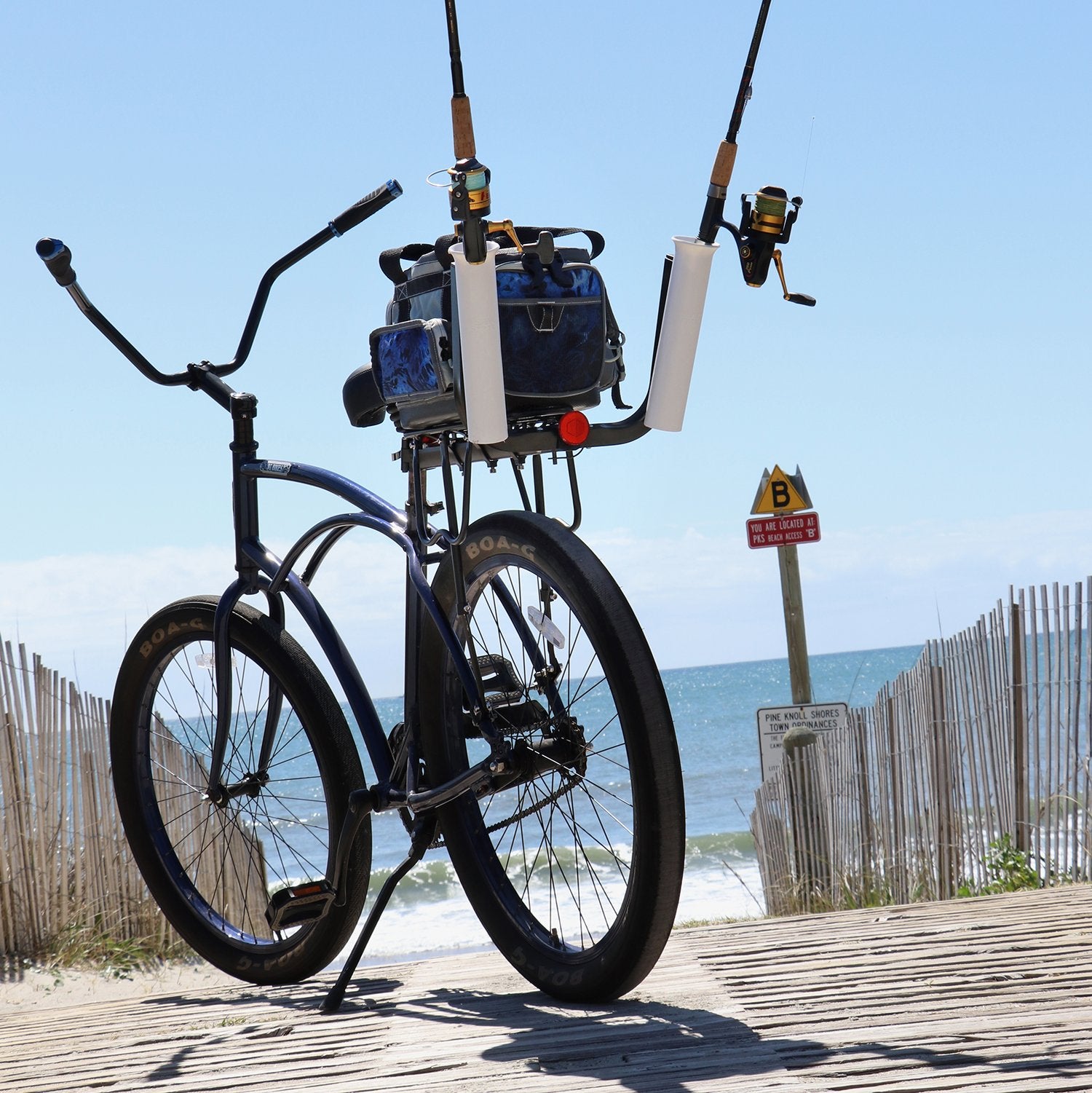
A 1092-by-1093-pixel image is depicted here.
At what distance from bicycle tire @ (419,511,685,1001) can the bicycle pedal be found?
1.09ft

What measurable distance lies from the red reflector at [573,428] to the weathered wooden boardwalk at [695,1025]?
996mm

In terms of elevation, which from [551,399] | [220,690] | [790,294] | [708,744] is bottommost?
[708,744]

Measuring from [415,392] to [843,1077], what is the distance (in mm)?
1419

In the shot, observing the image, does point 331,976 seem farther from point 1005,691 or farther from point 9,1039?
point 1005,691

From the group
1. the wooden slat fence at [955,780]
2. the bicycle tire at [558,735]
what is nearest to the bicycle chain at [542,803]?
the bicycle tire at [558,735]

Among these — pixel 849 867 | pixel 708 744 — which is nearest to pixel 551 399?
pixel 849 867

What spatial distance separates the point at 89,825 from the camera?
5234mm

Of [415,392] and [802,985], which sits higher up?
[415,392]

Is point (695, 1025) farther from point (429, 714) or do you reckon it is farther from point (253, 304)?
point (253, 304)

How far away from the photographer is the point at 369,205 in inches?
117

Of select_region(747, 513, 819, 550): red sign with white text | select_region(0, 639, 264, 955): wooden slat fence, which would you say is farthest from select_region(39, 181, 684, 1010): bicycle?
select_region(747, 513, 819, 550): red sign with white text

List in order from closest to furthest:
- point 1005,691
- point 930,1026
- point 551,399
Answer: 1. point 930,1026
2. point 551,399
3. point 1005,691

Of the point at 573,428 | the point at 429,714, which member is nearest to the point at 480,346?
the point at 573,428

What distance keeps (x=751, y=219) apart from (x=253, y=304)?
4.40 ft
